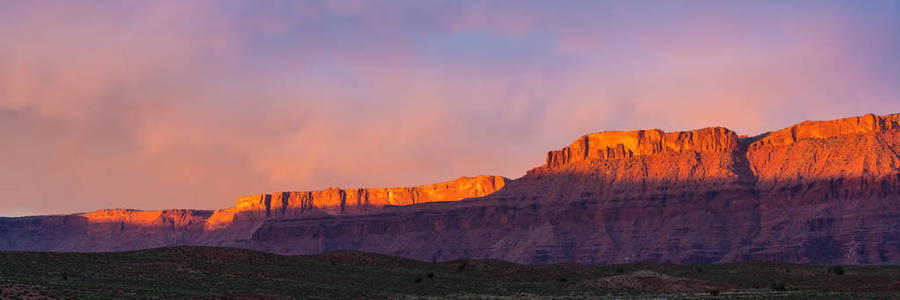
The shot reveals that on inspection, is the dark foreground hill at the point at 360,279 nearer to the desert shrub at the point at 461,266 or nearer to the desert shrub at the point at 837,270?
the desert shrub at the point at 461,266

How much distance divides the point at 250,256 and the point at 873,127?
142 m

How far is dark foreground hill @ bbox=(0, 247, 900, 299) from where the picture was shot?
210 feet

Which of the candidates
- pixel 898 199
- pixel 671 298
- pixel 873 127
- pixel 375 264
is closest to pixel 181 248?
pixel 375 264

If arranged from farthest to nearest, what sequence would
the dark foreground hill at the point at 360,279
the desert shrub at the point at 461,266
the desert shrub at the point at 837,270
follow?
the desert shrub at the point at 461,266, the desert shrub at the point at 837,270, the dark foreground hill at the point at 360,279

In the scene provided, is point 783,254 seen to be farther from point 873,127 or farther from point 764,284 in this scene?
point 764,284

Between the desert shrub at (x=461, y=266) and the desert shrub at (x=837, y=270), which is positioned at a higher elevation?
the desert shrub at (x=461, y=266)

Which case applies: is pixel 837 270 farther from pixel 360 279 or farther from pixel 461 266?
pixel 360 279

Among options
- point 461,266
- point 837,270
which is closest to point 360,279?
point 461,266

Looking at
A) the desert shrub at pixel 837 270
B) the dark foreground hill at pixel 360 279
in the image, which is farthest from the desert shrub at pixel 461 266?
the desert shrub at pixel 837 270

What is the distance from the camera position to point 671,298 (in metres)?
67.7

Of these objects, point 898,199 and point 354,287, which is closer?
point 354,287

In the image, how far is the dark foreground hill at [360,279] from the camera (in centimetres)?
6390

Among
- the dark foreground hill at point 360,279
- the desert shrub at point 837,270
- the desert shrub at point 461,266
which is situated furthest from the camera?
the desert shrub at point 461,266

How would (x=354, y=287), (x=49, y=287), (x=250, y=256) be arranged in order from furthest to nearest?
(x=250, y=256) → (x=354, y=287) → (x=49, y=287)
